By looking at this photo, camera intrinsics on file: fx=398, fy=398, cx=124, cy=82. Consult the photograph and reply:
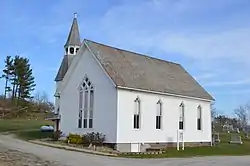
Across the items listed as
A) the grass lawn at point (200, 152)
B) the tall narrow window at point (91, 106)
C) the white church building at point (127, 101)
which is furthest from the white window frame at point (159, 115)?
the tall narrow window at point (91, 106)

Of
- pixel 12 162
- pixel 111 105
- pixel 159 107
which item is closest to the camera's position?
pixel 12 162

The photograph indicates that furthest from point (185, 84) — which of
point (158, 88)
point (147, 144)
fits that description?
point (147, 144)

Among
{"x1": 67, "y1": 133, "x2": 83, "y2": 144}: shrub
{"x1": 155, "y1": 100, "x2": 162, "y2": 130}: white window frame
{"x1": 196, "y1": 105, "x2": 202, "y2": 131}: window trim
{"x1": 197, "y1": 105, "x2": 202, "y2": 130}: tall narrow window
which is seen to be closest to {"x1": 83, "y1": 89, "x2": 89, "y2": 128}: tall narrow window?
{"x1": 67, "y1": 133, "x2": 83, "y2": 144}: shrub

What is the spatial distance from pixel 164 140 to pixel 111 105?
7.07m

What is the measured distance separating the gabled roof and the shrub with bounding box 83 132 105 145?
14.9 ft

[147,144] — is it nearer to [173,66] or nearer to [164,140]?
[164,140]

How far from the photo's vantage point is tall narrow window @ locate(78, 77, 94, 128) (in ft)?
113

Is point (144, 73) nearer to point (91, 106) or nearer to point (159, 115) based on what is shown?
point (159, 115)

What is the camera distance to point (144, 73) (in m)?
37.7

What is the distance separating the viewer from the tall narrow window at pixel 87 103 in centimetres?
3441

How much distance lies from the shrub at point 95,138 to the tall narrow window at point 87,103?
48.7 inches

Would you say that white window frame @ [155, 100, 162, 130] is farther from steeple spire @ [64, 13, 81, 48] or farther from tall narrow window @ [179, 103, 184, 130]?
steeple spire @ [64, 13, 81, 48]

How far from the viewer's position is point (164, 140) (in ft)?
120

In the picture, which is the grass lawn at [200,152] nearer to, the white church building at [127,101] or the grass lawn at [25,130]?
the white church building at [127,101]
